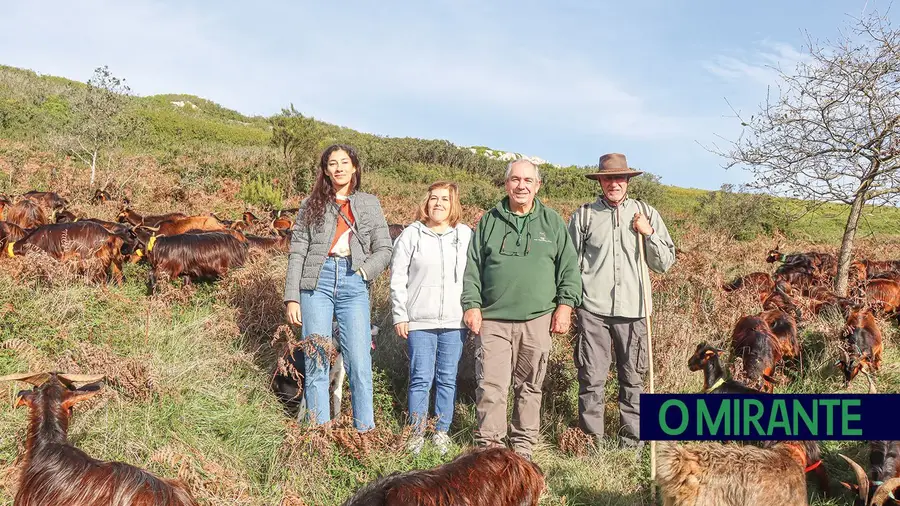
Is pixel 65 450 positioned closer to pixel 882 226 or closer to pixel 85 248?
pixel 85 248

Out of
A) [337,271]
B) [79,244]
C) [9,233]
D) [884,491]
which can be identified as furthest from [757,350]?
[9,233]

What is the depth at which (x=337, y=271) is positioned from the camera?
409 centimetres

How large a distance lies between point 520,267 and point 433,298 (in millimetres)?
648

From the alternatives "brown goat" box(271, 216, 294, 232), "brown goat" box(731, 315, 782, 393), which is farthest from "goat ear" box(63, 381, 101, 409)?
"brown goat" box(271, 216, 294, 232)

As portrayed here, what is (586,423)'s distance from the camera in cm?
452

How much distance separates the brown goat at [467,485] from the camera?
2.56 meters

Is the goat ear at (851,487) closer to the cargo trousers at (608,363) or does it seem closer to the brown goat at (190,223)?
the cargo trousers at (608,363)

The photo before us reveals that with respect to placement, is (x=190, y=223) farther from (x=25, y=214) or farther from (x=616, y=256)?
(x=616, y=256)

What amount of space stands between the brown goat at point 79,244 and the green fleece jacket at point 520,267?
4983 millimetres

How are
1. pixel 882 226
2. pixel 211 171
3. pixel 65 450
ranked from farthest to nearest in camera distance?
pixel 882 226 < pixel 211 171 < pixel 65 450

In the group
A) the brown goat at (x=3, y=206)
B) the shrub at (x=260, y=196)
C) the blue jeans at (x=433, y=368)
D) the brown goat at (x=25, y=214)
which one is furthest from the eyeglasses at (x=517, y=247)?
the shrub at (x=260, y=196)

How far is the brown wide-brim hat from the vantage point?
4402 mm

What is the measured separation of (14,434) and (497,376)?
122 inches

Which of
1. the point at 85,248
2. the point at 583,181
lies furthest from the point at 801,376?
the point at 583,181
